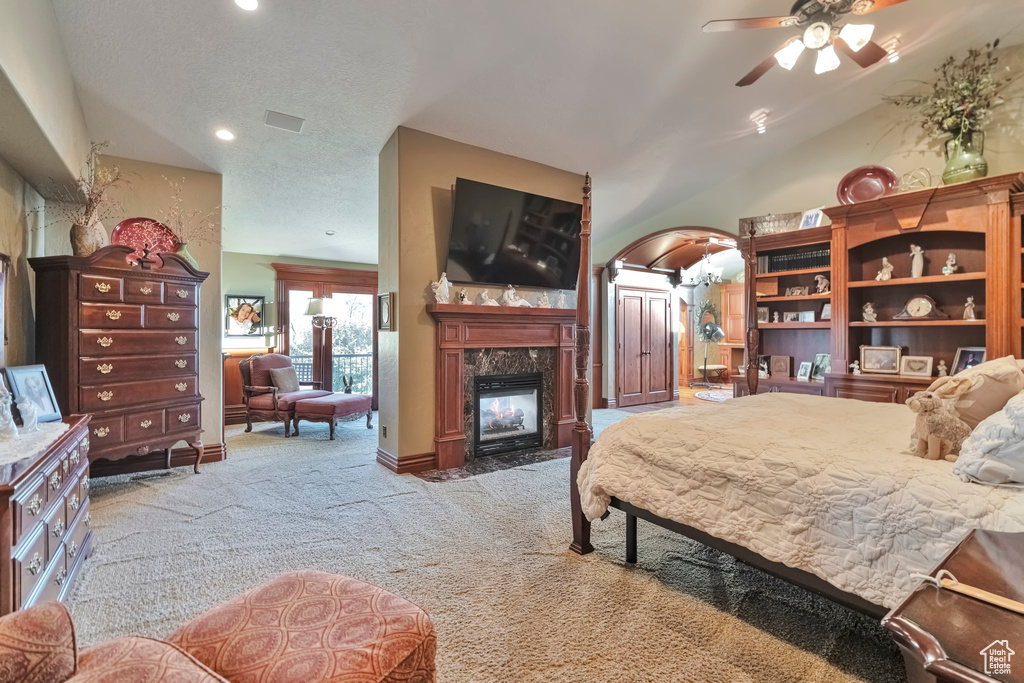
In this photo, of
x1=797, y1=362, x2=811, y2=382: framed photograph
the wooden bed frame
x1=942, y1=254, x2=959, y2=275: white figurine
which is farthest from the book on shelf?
the wooden bed frame

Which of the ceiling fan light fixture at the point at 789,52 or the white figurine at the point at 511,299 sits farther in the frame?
the white figurine at the point at 511,299

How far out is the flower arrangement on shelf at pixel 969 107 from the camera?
3709 millimetres

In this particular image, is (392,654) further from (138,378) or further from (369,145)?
(369,145)

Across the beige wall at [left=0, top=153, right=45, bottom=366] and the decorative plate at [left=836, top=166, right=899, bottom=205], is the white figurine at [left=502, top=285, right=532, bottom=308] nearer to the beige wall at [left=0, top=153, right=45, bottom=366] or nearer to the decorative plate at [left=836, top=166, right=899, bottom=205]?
the decorative plate at [left=836, top=166, right=899, bottom=205]

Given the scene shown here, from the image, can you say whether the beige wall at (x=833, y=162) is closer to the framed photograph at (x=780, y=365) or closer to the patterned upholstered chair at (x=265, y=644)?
the framed photograph at (x=780, y=365)

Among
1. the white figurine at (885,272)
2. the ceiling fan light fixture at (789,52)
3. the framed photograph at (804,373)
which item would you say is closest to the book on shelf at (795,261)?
the white figurine at (885,272)

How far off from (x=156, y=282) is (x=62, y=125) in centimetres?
111

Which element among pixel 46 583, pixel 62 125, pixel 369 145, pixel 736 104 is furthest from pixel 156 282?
pixel 736 104

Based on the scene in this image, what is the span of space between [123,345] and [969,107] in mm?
6676

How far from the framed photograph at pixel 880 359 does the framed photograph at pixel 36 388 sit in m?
6.01

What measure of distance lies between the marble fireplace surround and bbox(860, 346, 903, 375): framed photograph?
273 cm

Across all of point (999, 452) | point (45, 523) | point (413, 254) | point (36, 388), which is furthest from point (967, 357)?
point (36, 388)

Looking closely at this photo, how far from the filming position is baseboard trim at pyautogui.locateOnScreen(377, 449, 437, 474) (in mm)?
3887

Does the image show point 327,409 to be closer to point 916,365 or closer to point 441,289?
point 441,289
